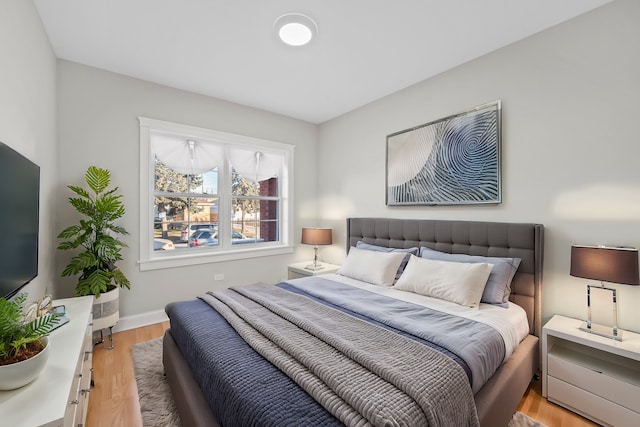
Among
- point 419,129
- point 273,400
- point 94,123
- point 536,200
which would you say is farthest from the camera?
point 419,129

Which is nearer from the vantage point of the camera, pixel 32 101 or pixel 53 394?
pixel 53 394

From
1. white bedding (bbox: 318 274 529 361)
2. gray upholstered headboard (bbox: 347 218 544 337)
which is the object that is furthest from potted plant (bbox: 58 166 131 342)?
gray upholstered headboard (bbox: 347 218 544 337)

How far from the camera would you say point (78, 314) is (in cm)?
181

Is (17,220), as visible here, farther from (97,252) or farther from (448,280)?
(448,280)

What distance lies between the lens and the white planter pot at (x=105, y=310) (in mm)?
2465

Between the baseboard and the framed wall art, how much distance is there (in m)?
2.95

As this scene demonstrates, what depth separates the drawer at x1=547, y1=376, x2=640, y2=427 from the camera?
5.31 ft

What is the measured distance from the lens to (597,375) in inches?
67.8

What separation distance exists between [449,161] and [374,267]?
1301 millimetres

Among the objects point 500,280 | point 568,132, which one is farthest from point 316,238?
point 568,132

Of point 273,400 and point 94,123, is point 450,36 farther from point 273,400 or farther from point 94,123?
point 94,123

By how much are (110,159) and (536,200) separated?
3973 millimetres

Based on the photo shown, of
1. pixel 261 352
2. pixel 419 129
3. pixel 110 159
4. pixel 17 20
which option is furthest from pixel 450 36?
pixel 110 159

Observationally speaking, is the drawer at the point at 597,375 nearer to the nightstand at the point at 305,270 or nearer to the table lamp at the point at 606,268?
the table lamp at the point at 606,268
